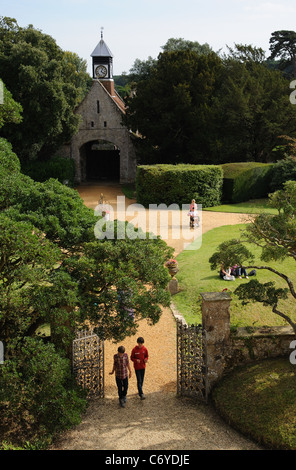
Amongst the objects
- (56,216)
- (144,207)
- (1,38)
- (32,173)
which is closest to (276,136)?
(144,207)

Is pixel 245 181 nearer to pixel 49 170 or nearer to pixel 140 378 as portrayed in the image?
pixel 49 170

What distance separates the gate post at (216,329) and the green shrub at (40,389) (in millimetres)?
3014

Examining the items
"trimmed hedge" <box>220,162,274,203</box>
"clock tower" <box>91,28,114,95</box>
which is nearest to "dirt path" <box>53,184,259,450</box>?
"trimmed hedge" <box>220,162,274,203</box>

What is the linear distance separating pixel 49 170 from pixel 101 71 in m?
14.5

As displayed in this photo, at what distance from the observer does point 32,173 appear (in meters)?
35.5

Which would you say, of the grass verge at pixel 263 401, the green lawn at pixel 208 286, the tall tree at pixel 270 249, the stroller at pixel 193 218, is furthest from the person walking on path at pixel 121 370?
the stroller at pixel 193 218

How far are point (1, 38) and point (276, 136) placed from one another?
20943 mm

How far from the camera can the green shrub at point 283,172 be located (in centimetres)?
3253

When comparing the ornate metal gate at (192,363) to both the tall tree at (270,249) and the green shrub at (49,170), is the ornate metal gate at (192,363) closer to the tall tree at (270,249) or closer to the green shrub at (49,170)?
the tall tree at (270,249)

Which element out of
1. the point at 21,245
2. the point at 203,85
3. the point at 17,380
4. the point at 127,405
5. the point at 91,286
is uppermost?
the point at 203,85

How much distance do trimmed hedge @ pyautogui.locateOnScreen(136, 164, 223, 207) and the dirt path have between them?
697 inches

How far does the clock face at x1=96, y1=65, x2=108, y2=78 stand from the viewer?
148 feet

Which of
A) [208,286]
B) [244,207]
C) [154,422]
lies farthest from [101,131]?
[154,422]
